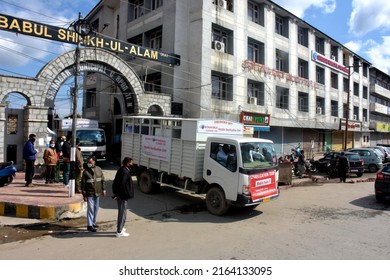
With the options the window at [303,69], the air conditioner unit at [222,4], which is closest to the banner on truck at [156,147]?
the air conditioner unit at [222,4]

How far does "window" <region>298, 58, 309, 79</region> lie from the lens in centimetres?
3058

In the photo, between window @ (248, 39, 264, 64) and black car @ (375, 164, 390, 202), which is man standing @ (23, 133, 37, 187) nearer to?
black car @ (375, 164, 390, 202)

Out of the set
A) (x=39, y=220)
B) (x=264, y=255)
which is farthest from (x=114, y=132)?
(x=264, y=255)

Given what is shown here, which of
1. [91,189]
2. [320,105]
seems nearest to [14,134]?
[91,189]

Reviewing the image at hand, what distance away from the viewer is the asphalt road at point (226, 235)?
545 centimetres

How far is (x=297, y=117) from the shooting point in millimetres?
28766

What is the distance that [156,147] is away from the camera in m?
10.7

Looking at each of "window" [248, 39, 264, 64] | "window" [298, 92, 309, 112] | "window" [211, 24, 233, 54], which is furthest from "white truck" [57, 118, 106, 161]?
"window" [298, 92, 309, 112]

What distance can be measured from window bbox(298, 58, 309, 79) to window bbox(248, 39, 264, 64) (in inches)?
289

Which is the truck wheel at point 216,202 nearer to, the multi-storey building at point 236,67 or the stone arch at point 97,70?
the stone arch at point 97,70

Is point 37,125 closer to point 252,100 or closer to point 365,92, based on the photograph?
point 252,100
